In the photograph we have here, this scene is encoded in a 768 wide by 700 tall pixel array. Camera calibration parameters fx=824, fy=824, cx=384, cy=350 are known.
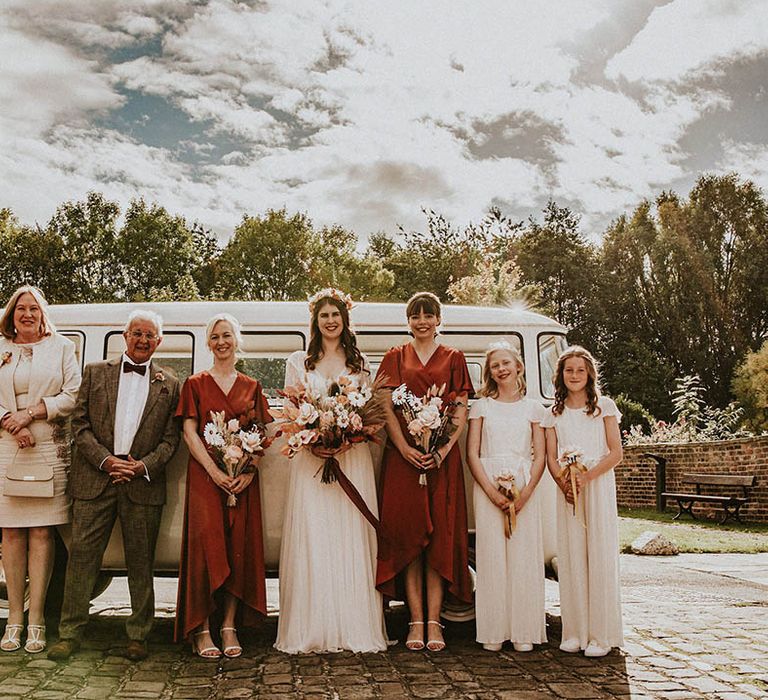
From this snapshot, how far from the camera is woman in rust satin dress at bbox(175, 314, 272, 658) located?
226 inches

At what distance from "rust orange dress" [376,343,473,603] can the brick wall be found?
1130cm

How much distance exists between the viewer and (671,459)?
1833cm

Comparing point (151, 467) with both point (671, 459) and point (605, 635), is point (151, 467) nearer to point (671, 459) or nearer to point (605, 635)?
point (605, 635)

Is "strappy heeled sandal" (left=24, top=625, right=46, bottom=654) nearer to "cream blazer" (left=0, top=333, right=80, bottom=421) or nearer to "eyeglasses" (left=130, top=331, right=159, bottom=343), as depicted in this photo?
"cream blazer" (left=0, top=333, right=80, bottom=421)

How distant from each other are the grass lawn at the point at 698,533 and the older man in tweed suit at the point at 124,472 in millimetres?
8847

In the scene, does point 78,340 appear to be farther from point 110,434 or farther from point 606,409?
point 606,409

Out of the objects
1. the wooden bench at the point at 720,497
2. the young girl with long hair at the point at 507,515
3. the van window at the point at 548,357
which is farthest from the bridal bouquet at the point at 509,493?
the wooden bench at the point at 720,497

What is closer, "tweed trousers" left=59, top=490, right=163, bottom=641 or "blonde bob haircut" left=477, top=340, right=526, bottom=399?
"tweed trousers" left=59, top=490, right=163, bottom=641

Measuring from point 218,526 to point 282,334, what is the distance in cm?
204

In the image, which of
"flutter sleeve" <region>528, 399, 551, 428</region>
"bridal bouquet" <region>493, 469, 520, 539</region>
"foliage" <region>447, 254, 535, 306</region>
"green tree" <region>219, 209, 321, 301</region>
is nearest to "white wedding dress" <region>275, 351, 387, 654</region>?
"bridal bouquet" <region>493, 469, 520, 539</region>

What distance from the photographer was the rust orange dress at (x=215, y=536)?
573 cm

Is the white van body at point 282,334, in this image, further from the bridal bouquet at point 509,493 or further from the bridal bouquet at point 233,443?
the bridal bouquet at point 233,443

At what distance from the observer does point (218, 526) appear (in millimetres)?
5785

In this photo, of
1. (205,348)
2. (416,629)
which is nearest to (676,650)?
(416,629)
